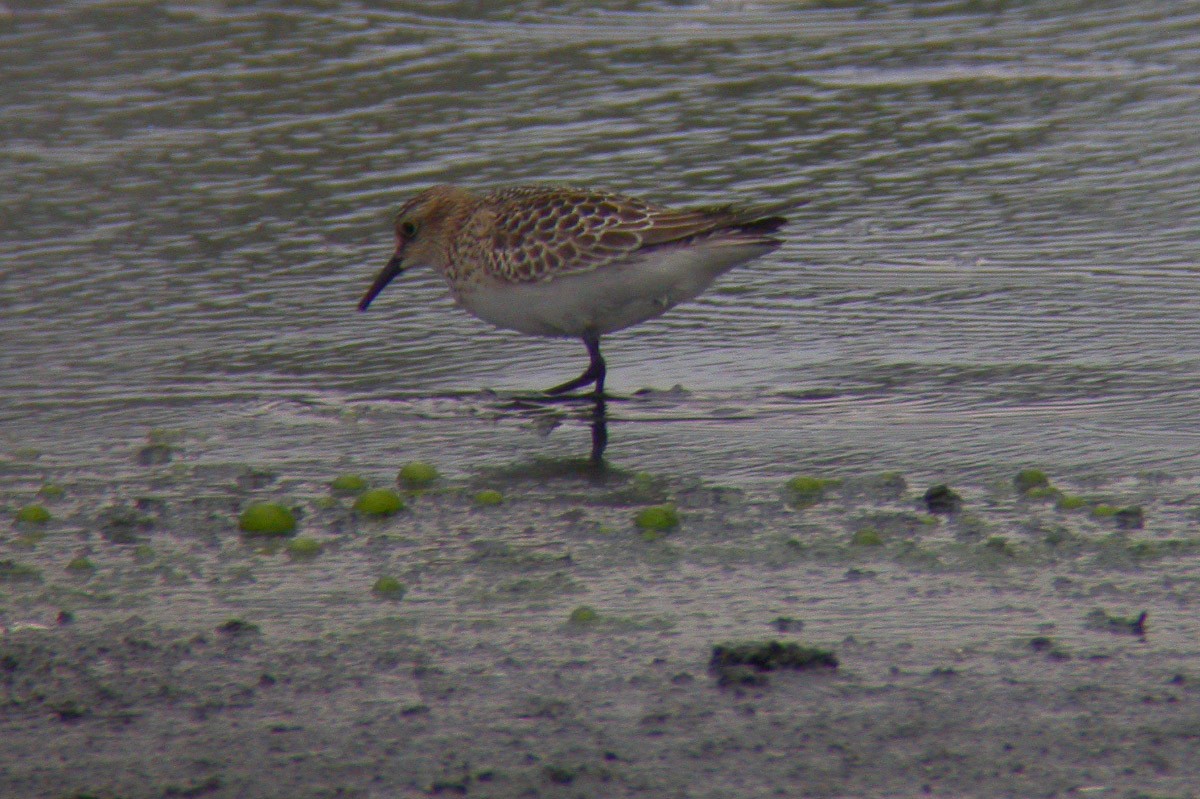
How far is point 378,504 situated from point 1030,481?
7.44 ft

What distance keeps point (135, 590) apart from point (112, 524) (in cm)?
61

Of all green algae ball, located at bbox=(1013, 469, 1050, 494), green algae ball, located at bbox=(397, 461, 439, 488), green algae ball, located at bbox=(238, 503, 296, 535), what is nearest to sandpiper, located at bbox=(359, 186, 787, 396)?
green algae ball, located at bbox=(397, 461, 439, 488)

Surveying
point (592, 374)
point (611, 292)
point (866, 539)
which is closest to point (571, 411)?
point (592, 374)

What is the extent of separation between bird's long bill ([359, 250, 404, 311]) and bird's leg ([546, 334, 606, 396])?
138 cm

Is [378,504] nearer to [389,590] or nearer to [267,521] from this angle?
[267,521]

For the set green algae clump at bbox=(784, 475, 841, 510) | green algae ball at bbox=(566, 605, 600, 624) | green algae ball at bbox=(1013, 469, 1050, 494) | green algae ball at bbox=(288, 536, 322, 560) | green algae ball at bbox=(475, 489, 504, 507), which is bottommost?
green algae ball at bbox=(288, 536, 322, 560)

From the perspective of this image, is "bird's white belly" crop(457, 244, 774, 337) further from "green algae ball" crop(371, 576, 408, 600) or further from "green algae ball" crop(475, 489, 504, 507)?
"green algae ball" crop(371, 576, 408, 600)

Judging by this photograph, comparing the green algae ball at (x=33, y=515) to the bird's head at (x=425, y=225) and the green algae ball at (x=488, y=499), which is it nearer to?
the green algae ball at (x=488, y=499)

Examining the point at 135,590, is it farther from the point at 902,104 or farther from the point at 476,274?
the point at 902,104

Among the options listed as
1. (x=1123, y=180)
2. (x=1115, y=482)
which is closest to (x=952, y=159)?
(x=1123, y=180)

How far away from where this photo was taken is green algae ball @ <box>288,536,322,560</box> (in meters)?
5.78

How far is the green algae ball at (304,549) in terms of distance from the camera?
19.0 ft

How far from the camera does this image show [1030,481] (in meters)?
6.11

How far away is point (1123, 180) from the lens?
1040 centimetres
